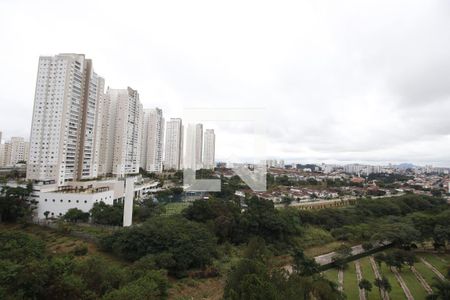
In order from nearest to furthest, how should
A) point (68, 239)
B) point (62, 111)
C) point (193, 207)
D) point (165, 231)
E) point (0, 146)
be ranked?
→ point (165, 231) < point (68, 239) < point (193, 207) < point (62, 111) < point (0, 146)

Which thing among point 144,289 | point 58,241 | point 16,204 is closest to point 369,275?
point 144,289

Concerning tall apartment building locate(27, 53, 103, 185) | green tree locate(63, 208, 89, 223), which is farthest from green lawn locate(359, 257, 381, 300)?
tall apartment building locate(27, 53, 103, 185)

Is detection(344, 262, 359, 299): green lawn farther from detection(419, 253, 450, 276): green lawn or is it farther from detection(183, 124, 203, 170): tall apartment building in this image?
detection(183, 124, 203, 170): tall apartment building

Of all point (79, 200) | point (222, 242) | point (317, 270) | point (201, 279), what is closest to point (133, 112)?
point (79, 200)

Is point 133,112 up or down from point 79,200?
up

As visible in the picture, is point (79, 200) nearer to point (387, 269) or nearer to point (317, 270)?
point (317, 270)
